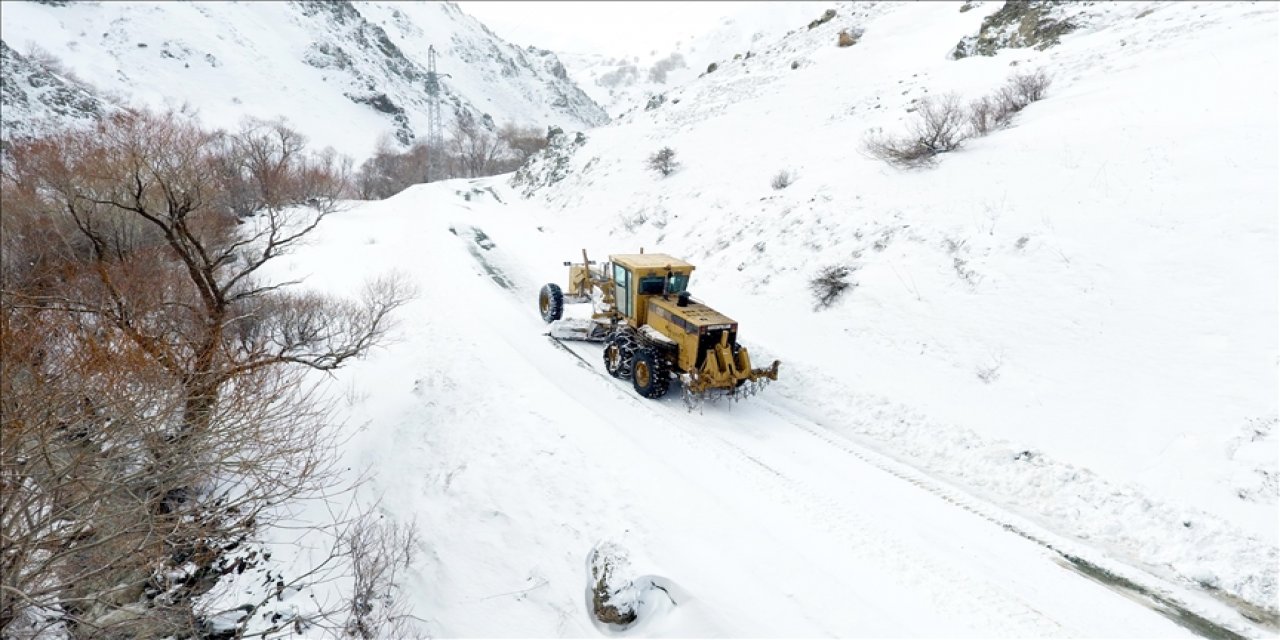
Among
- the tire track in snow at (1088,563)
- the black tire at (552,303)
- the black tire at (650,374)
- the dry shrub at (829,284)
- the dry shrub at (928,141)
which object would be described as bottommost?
the tire track in snow at (1088,563)

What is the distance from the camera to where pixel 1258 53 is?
12.3m

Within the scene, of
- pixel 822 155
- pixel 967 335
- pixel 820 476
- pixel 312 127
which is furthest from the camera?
pixel 312 127

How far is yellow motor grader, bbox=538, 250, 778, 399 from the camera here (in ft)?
31.9

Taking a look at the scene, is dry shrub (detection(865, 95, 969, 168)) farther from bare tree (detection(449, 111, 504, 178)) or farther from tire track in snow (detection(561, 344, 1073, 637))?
bare tree (detection(449, 111, 504, 178))

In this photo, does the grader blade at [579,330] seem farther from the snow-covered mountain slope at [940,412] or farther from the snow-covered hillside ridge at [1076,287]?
the snow-covered hillside ridge at [1076,287]

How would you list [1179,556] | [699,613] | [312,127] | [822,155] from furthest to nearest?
[312,127] → [822,155] → [1179,556] → [699,613]

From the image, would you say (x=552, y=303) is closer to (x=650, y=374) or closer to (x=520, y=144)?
(x=650, y=374)

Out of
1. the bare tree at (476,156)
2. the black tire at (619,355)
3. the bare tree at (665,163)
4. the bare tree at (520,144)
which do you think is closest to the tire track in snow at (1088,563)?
the black tire at (619,355)

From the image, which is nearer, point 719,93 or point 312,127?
point 719,93

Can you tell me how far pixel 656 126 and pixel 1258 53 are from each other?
Result: 23.8 meters

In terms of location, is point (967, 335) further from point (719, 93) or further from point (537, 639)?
point (719, 93)

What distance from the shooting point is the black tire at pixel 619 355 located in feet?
35.9

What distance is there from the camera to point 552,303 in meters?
14.4

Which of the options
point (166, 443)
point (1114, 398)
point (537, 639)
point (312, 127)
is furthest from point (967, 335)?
point (312, 127)
